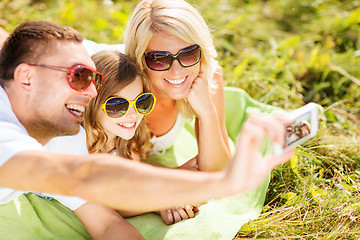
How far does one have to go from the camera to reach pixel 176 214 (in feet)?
9.23

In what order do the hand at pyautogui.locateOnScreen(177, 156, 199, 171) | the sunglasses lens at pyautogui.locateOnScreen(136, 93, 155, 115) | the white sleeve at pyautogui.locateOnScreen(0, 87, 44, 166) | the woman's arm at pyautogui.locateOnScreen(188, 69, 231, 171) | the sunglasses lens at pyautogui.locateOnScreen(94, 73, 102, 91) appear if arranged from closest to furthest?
the white sleeve at pyautogui.locateOnScreen(0, 87, 44, 166), the sunglasses lens at pyautogui.locateOnScreen(94, 73, 102, 91), the sunglasses lens at pyautogui.locateOnScreen(136, 93, 155, 115), the woman's arm at pyautogui.locateOnScreen(188, 69, 231, 171), the hand at pyautogui.locateOnScreen(177, 156, 199, 171)

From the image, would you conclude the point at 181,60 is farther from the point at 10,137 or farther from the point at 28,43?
the point at 10,137

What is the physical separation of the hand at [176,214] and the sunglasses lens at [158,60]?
106 cm

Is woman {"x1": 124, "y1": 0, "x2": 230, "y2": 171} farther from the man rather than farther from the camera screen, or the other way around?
the camera screen

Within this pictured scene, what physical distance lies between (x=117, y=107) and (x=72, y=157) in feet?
3.64

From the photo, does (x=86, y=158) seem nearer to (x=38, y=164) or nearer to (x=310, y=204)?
(x=38, y=164)

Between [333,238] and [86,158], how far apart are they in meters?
1.89

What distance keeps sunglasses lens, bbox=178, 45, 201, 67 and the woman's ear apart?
1132 mm

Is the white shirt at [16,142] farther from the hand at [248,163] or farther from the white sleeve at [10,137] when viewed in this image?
the hand at [248,163]

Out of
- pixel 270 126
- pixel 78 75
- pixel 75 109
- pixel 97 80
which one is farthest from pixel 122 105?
pixel 270 126

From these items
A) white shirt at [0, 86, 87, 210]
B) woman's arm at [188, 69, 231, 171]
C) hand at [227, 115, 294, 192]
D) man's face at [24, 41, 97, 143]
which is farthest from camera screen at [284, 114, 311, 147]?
woman's arm at [188, 69, 231, 171]

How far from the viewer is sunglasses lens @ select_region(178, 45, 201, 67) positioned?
285cm

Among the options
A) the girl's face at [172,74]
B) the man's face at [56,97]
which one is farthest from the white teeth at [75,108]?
the girl's face at [172,74]

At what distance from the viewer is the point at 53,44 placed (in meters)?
2.13
